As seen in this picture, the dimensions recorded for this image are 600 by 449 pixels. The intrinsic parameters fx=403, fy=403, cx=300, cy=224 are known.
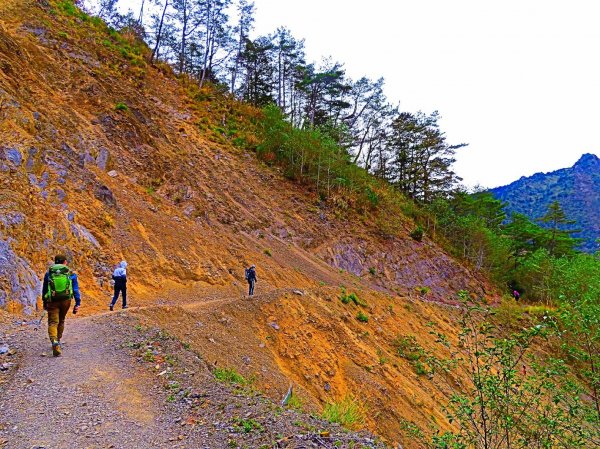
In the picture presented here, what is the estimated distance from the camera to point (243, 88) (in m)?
39.2

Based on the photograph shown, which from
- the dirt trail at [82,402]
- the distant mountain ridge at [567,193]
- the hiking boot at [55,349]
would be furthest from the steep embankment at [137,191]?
the distant mountain ridge at [567,193]

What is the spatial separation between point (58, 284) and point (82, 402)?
2.18 metres

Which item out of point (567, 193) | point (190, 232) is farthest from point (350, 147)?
point (567, 193)

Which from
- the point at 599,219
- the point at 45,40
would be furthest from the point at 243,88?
the point at 599,219

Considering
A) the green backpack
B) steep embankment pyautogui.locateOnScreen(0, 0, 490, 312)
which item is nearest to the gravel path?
the green backpack

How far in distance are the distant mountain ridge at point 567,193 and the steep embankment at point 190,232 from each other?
242 feet

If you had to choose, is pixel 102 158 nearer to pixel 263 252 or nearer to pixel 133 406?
pixel 263 252

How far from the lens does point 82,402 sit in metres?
4.82

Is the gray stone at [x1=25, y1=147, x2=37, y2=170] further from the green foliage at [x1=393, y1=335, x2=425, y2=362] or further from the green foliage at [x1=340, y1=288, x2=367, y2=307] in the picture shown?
the green foliage at [x1=393, y1=335, x2=425, y2=362]

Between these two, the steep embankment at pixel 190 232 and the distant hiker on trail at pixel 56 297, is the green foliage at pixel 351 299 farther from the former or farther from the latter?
the distant hiker on trail at pixel 56 297

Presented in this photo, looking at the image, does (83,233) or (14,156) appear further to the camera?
(83,233)

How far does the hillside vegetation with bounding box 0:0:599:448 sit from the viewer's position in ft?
19.7

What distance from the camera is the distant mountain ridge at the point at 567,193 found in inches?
3506

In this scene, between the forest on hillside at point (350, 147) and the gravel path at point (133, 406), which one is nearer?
the gravel path at point (133, 406)
